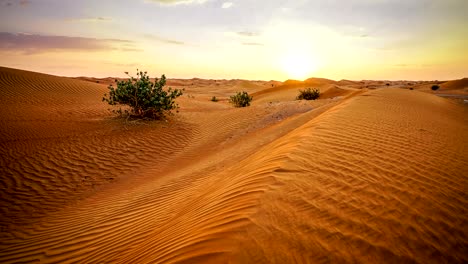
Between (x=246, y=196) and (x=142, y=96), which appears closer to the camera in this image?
(x=246, y=196)

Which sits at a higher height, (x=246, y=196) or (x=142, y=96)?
(x=142, y=96)

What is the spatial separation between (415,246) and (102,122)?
1150cm

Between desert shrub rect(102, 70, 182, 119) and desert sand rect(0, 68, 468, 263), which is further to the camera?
desert shrub rect(102, 70, 182, 119)

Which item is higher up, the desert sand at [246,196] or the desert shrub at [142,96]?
the desert shrub at [142,96]

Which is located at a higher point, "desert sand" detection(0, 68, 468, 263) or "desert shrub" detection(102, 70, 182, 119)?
"desert shrub" detection(102, 70, 182, 119)

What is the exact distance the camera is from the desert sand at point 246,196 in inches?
69.4

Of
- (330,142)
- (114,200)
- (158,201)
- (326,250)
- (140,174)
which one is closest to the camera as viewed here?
(326,250)

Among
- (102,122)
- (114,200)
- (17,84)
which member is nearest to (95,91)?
(17,84)

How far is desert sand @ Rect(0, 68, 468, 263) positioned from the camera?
69.4 inches

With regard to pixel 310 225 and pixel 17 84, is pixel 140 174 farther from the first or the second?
pixel 17 84

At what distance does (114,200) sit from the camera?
5145 millimetres

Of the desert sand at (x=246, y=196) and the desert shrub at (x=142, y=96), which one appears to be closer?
the desert sand at (x=246, y=196)

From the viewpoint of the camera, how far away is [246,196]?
90.4 inches

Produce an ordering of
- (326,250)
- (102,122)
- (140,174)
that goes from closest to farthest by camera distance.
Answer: (326,250) → (140,174) → (102,122)
